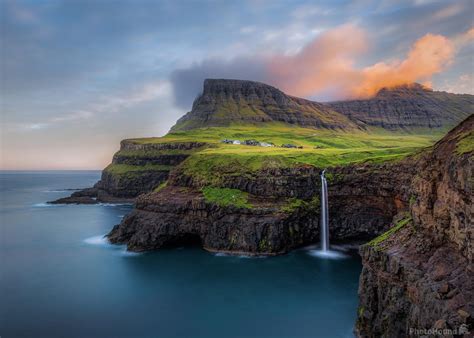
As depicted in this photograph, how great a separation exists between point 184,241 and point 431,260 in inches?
1978

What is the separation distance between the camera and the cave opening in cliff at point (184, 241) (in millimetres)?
62938

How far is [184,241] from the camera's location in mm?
65188

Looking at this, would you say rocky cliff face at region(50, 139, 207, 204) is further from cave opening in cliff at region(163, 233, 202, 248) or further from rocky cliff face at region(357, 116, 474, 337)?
rocky cliff face at region(357, 116, 474, 337)

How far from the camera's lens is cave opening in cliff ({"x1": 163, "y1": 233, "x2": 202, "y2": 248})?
62.9 metres

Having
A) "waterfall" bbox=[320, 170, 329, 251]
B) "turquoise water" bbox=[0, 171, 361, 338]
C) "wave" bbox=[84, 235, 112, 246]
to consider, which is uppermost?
"waterfall" bbox=[320, 170, 329, 251]

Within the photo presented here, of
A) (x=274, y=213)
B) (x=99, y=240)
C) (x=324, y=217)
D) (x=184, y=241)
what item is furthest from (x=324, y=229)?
(x=99, y=240)

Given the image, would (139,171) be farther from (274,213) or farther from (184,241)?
(274,213)

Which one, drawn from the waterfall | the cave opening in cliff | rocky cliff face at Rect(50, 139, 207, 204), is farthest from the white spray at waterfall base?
rocky cliff face at Rect(50, 139, 207, 204)

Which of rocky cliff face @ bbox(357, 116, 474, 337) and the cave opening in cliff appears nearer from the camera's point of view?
rocky cliff face @ bbox(357, 116, 474, 337)

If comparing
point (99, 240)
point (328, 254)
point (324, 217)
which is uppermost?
point (324, 217)

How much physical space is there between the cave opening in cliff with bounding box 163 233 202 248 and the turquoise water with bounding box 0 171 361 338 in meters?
2.28

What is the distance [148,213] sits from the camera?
65.8 metres

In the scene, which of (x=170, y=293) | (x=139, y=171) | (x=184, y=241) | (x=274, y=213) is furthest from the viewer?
(x=139, y=171)

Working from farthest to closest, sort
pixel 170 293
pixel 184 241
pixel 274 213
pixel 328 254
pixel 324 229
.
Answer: pixel 184 241 → pixel 324 229 → pixel 274 213 → pixel 328 254 → pixel 170 293
